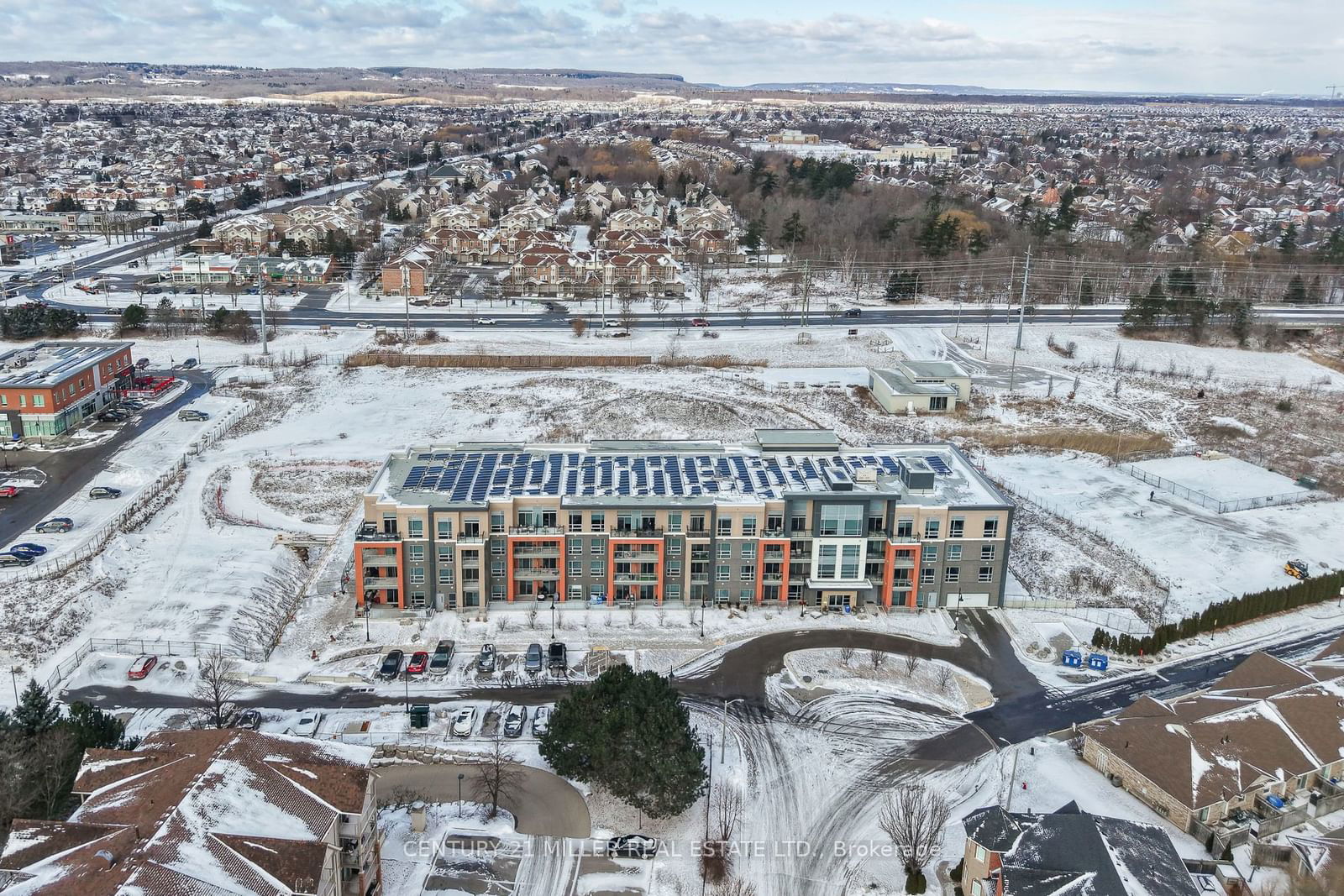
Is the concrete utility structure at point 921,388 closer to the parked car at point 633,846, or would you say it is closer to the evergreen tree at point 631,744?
the evergreen tree at point 631,744

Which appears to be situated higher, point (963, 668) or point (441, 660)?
point (441, 660)

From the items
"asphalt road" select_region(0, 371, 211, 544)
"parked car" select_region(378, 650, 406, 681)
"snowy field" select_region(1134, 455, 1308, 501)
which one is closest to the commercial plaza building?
"parked car" select_region(378, 650, 406, 681)

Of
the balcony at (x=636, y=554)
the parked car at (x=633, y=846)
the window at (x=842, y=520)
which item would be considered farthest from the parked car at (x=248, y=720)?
the window at (x=842, y=520)

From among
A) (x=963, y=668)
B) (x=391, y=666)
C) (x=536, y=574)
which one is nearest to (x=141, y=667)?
(x=391, y=666)

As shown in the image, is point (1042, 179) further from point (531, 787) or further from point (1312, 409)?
point (531, 787)

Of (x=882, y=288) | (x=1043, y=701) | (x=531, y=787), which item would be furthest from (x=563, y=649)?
(x=882, y=288)

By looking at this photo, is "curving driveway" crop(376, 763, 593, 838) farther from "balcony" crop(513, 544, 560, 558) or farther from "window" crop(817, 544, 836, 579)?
"window" crop(817, 544, 836, 579)

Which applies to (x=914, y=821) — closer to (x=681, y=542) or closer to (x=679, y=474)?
(x=681, y=542)
